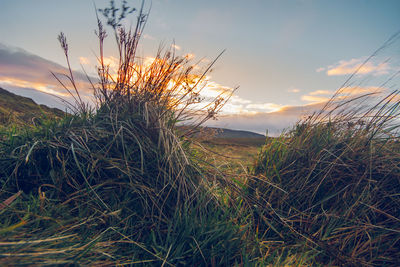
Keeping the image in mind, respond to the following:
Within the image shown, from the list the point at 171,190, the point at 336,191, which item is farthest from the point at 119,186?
the point at 336,191

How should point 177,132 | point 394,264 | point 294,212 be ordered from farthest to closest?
point 177,132, point 294,212, point 394,264

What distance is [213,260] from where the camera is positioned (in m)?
1.25

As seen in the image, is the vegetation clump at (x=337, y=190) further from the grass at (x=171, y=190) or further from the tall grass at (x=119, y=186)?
the tall grass at (x=119, y=186)

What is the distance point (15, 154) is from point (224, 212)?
1.55 meters

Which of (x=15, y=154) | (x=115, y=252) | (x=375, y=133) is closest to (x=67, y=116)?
(x=15, y=154)

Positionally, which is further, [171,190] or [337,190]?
[337,190]

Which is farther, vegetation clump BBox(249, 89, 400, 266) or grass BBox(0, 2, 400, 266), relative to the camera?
vegetation clump BBox(249, 89, 400, 266)

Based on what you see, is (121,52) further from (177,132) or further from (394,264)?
(394,264)

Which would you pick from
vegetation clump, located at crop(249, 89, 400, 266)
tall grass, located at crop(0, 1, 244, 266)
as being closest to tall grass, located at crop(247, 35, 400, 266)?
vegetation clump, located at crop(249, 89, 400, 266)

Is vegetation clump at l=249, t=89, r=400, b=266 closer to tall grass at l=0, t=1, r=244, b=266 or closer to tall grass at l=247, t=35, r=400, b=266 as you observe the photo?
tall grass at l=247, t=35, r=400, b=266

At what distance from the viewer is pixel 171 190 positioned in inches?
63.5

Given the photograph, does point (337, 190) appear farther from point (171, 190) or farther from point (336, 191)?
point (171, 190)

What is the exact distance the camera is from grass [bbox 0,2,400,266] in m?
1.26

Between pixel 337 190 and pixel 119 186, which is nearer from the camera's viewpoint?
pixel 119 186
